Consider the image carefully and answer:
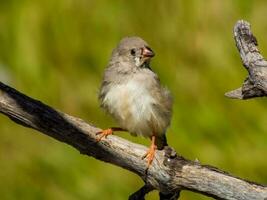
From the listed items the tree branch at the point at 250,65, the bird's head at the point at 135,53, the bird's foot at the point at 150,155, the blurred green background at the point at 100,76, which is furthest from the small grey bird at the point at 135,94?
the blurred green background at the point at 100,76

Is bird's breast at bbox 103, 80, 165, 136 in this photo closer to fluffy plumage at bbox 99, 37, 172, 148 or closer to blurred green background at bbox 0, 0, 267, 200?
fluffy plumage at bbox 99, 37, 172, 148

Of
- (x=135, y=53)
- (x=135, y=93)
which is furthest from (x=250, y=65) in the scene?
(x=135, y=53)

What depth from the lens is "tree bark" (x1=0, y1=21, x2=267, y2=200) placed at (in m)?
7.54

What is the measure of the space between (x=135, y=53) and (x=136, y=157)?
1.11 m

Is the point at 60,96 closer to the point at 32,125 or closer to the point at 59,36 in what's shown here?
the point at 59,36

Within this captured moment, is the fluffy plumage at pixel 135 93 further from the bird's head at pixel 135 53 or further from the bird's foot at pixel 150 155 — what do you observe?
the bird's foot at pixel 150 155

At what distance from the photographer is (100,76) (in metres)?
10.8

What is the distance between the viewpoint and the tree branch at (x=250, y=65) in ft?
25.0

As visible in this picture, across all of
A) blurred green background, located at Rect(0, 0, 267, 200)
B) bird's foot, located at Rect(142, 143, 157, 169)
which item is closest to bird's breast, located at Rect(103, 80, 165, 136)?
bird's foot, located at Rect(142, 143, 157, 169)

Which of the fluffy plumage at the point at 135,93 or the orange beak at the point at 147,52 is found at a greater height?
the orange beak at the point at 147,52

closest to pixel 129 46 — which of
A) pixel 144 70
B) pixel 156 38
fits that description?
pixel 144 70

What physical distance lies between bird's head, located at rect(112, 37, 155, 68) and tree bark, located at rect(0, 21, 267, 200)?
97 centimetres

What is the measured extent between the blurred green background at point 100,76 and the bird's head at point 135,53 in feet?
6.54

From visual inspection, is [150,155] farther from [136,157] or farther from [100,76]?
[100,76]
